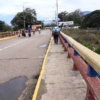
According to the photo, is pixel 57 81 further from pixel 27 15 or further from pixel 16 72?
pixel 27 15

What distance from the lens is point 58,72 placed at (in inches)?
304

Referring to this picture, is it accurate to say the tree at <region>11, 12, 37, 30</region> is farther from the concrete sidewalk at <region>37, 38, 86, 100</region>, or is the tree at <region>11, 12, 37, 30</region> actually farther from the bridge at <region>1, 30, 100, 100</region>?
the bridge at <region>1, 30, 100, 100</region>

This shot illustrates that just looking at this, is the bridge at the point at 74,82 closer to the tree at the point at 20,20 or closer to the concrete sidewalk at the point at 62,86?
the concrete sidewalk at the point at 62,86

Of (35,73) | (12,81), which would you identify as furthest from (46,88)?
(35,73)

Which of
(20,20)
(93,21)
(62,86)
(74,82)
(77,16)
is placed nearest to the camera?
(62,86)

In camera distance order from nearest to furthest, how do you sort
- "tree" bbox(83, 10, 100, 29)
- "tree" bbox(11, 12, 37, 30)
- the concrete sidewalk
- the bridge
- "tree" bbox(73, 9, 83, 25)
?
the bridge < the concrete sidewalk < "tree" bbox(83, 10, 100, 29) < "tree" bbox(11, 12, 37, 30) < "tree" bbox(73, 9, 83, 25)

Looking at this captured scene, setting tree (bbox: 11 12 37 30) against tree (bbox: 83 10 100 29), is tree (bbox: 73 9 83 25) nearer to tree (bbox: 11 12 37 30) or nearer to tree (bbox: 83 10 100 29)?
tree (bbox: 83 10 100 29)

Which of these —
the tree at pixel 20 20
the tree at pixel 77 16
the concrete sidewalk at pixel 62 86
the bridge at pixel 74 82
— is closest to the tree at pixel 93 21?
the tree at pixel 20 20

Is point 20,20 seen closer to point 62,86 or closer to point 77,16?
point 77,16

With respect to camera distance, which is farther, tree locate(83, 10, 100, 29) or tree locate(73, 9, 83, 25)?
tree locate(73, 9, 83, 25)

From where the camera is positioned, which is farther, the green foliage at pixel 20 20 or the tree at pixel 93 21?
the green foliage at pixel 20 20

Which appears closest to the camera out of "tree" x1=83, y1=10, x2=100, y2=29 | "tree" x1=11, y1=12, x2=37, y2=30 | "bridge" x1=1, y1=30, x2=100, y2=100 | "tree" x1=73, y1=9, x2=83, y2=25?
"bridge" x1=1, y1=30, x2=100, y2=100

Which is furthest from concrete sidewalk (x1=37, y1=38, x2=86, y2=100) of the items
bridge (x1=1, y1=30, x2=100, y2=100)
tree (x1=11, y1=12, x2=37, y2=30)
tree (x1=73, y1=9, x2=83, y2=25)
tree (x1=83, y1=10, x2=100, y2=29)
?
tree (x1=73, y1=9, x2=83, y2=25)

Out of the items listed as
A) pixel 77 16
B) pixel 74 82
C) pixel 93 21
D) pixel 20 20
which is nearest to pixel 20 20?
pixel 20 20
